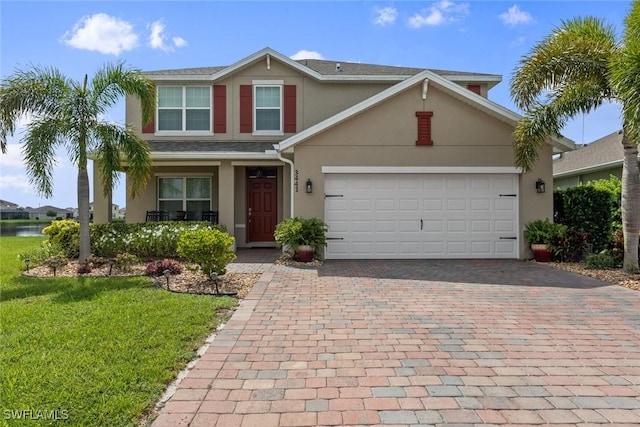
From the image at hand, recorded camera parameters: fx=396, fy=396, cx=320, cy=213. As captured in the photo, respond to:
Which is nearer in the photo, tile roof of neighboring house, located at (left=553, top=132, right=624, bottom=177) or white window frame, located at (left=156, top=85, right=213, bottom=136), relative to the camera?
white window frame, located at (left=156, top=85, right=213, bottom=136)

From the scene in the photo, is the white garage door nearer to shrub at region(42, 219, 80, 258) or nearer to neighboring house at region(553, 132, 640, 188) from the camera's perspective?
neighboring house at region(553, 132, 640, 188)

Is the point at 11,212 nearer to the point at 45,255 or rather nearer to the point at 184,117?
the point at 184,117

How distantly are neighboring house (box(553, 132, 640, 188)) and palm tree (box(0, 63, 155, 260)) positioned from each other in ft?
48.9

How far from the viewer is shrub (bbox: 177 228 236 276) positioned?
766 centimetres

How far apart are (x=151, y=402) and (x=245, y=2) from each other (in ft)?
32.4

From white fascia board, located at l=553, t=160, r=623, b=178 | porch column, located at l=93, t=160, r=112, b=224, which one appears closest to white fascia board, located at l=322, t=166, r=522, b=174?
porch column, located at l=93, t=160, r=112, b=224

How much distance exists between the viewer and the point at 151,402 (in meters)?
3.21

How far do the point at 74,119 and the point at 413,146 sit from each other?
27.8ft

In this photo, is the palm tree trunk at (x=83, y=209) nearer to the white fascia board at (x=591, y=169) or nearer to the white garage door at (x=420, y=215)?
the white garage door at (x=420, y=215)

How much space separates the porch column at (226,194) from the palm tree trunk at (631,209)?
10513 millimetres

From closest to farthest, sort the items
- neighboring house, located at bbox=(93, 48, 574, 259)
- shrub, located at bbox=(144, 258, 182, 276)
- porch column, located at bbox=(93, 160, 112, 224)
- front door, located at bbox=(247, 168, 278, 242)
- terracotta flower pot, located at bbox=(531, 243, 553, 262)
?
shrub, located at bbox=(144, 258, 182, 276) → terracotta flower pot, located at bbox=(531, 243, 553, 262) → neighboring house, located at bbox=(93, 48, 574, 259) → porch column, located at bbox=(93, 160, 112, 224) → front door, located at bbox=(247, 168, 278, 242)

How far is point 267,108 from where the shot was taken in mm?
14508

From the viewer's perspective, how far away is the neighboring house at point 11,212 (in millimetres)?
47938

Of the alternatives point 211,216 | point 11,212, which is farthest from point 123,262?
point 11,212
